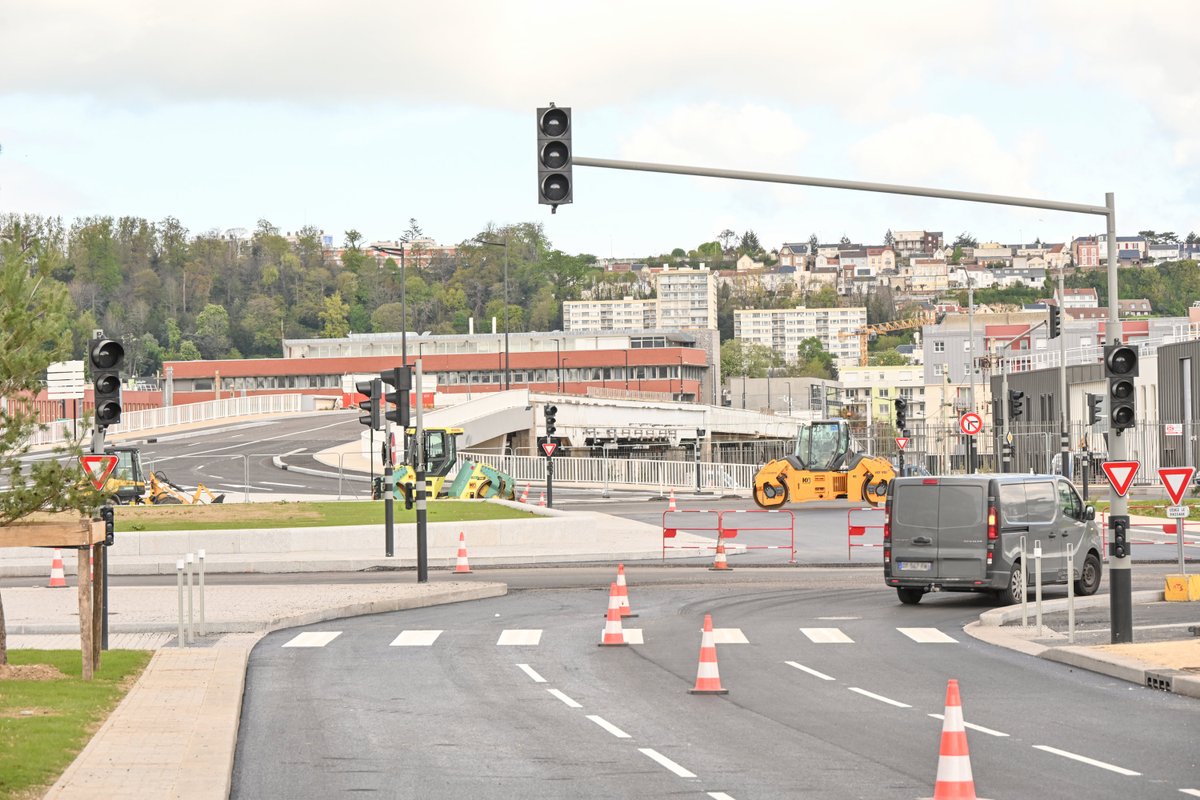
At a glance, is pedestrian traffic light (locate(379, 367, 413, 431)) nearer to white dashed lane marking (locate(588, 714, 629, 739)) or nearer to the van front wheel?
the van front wheel

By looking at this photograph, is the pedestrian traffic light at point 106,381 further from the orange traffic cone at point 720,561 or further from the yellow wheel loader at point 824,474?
the yellow wheel loader at point 824,474

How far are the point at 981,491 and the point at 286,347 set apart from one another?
148 m

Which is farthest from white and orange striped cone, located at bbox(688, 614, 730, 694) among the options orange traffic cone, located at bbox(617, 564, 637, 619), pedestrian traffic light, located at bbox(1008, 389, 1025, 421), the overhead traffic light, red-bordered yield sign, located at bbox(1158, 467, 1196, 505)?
pedestrian traffic light, located at bbox(1008, 389, 1025, 421)

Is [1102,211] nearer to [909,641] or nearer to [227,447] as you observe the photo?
[909,641]

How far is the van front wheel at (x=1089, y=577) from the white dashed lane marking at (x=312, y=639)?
11414mm

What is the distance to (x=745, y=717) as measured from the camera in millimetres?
14625

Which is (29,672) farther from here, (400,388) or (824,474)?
(824,474)

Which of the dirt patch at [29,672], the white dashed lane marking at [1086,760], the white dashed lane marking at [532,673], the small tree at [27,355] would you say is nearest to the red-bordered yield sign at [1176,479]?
the white dashed lane marking at [532,673]

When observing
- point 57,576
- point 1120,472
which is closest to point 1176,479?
point 1120,472

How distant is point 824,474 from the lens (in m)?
52.3

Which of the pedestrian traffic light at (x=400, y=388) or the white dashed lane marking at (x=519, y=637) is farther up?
the pedestrian traffic light at (x=400, y=388)

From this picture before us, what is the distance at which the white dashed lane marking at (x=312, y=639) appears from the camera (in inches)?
823

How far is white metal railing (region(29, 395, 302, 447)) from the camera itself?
9862 centimetres

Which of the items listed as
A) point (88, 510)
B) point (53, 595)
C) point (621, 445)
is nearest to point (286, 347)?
point (621, 445)
